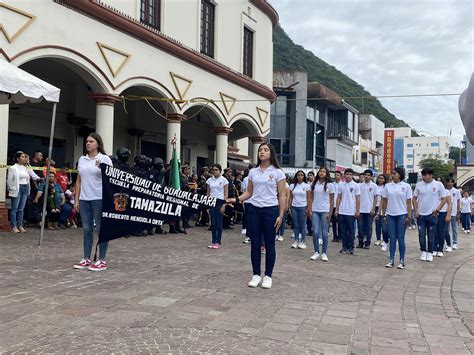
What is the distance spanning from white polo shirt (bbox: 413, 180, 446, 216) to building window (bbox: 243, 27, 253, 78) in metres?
12.3

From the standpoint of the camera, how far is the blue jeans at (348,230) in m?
9.77

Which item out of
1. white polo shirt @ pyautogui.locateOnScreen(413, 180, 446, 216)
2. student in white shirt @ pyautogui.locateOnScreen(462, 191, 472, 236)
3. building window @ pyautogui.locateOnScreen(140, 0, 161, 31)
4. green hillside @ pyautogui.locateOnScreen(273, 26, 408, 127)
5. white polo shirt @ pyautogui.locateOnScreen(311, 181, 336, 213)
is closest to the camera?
white polo shirt @ pyautogui.locateOnScreen(311, 181, 336, 213)

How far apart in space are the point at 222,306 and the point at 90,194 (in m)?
2.72

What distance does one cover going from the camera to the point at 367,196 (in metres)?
11.2

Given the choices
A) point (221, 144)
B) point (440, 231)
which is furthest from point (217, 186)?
point (221, 144)

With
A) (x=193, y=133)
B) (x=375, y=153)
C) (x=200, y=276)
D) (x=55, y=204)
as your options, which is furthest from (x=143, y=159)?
(x=375, y=153)

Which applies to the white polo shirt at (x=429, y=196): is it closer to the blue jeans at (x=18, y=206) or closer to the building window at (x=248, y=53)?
the blue jeans at (x=18, y=206)

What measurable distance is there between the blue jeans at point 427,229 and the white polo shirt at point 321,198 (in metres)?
1.91

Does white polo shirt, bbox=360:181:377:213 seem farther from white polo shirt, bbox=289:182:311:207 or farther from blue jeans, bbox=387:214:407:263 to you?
blue jeans, bbox=387:214:407:263

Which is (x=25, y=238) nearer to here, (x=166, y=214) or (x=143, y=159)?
(x=143, y=159)

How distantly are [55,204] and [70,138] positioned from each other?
217 inches

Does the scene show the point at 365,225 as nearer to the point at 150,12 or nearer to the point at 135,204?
the point at 135,204

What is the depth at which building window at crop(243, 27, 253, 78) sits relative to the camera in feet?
66.7

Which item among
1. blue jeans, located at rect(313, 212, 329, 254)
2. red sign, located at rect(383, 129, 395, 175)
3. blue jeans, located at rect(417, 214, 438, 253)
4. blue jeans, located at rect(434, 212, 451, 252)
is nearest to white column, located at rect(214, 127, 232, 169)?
blue jeans, located at rect(434, 212, 451, 252)
